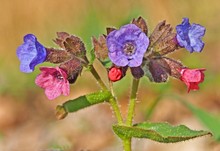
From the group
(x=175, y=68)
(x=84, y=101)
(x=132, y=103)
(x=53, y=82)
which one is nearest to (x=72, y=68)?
(x=53, y=82)

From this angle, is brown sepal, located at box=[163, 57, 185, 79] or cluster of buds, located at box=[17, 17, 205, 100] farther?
brown sepal, located at box=[163, 57, 185, 79]

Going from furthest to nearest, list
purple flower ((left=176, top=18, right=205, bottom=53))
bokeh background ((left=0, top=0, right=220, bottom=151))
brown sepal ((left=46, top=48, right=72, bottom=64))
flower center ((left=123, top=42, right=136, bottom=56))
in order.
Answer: bokeh background ((left=0, top=0, right=220, bottom=151)) → brown sepal ((left=46, top=48, right=72, bottom=64)) → purple flower ((left=176, top=18, right=205, bottom=53)) → flower center ((left=123, top=42, right=136, bottom=56))

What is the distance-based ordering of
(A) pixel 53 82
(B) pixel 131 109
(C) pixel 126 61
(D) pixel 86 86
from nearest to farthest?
(C) pixel 126 61, (A) pixel 53 82, (B) pixel 131 109, (D) pixel 86 86

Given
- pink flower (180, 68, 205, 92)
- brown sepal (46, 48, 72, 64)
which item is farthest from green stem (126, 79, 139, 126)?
brown sepal (46, 48, 72, 64)

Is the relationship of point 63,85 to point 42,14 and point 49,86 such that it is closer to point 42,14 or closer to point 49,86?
point 49,86

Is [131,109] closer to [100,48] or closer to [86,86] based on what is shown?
[100,48]

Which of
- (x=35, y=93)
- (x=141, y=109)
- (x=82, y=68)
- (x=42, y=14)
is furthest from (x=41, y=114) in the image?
(x=82, y=68)

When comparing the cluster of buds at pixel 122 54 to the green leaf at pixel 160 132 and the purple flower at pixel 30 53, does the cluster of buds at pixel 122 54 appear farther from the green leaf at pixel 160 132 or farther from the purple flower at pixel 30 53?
the green leaf at pixel 160 132

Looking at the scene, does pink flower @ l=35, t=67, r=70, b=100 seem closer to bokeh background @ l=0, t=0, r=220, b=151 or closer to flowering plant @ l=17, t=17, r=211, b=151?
flowering plant @ l=17, t=17, r=211, b=151
